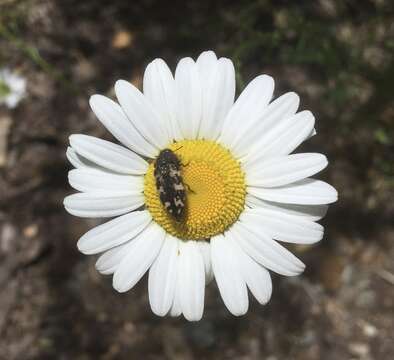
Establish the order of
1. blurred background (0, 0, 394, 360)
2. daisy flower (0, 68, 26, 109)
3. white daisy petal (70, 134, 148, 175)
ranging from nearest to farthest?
1. white daisy petal (70, 134, 148, 175)
2. blurred background (0, 0, 394, 360)
3. daisy flower (0, 68, 26, 109)

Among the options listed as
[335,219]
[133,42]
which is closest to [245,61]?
[133,42]

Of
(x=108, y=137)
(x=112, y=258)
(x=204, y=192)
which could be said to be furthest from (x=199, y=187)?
(x=108, y=137)

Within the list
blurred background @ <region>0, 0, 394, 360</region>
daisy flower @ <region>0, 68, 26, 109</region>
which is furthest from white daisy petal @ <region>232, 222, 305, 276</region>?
daisy flower @ <region>0, 68, 26, 109</region>

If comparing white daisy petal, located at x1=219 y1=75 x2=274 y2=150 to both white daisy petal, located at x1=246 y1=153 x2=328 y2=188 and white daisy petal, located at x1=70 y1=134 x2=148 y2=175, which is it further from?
white daisy petal, located at x1=70 y1=134 x2=148 y2=175

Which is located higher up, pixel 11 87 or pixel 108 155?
pixel 11 87

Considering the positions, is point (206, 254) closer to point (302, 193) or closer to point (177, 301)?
point (177, 301)
